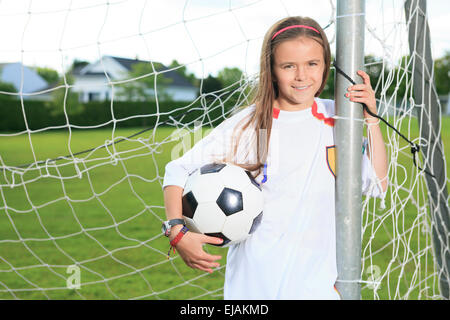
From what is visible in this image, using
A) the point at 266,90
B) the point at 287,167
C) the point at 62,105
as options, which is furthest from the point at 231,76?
the point at 62,105

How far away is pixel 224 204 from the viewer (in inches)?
62.8

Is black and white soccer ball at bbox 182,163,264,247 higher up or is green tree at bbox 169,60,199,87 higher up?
green tree at bbox 169,60,199,87

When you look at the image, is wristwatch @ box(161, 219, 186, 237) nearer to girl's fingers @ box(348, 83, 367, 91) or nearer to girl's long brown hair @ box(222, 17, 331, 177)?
girl's long brown hair @ box(222, 17, 331, 177)

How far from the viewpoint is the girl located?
158cm

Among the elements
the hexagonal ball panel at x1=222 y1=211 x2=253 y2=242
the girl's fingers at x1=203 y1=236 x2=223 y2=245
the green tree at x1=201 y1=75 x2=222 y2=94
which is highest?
the green tree at x1=201 y1=75 x2=222 y2=94

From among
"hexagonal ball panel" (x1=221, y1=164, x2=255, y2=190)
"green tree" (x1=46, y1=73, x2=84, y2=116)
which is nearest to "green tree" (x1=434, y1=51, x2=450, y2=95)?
"green tree" (x1=46, y1=73, x2=84, y2=116)

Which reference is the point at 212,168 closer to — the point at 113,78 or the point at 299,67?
the point at 299,67

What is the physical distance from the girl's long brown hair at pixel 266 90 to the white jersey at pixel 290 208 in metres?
0.03

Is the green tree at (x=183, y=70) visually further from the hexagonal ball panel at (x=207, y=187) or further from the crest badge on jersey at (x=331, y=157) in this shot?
the crest badge on jersey at (x=331, y=157)

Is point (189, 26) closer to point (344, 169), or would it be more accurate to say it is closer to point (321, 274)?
point (344, 169)

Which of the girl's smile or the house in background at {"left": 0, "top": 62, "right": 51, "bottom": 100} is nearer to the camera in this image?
the girl's smile

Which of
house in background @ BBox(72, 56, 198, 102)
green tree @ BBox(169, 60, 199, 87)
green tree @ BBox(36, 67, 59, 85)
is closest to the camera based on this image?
green tree @ BBox(169, 60, 199, 87)

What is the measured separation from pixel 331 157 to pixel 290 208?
0.23 metres
